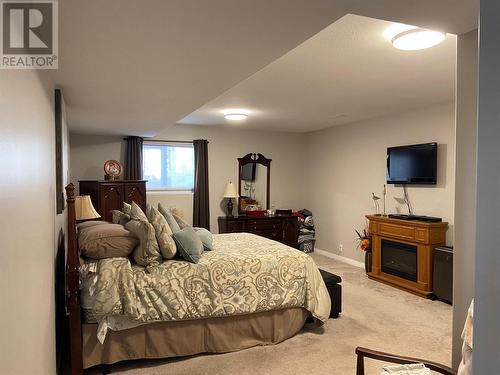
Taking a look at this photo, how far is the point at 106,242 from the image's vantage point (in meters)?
2.68

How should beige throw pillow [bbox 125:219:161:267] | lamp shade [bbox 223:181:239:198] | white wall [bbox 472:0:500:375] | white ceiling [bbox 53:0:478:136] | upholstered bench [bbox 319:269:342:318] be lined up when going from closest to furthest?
white wall [bbox 472:0:500:375] → white ceiling [bbox 53:0:478:136] → beige throw pillow [bbox 125:219:161:267] → upholstered bench [bbox 319:269:342:318] → lamp shade [bbox 223:181:239:198]

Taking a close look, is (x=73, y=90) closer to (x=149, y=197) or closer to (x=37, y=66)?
(x=37, y=66)

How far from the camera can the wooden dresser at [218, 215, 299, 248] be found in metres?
6.37

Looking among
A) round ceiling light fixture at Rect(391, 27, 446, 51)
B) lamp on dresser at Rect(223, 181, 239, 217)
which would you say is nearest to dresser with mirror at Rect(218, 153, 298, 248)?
lamp on dresser at Rect(223, 181, 239, 217)

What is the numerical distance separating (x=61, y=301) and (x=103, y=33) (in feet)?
7.39

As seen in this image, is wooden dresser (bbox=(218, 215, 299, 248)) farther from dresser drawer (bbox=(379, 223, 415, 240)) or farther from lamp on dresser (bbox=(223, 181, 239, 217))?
dresser drawer (bbox=(379, 223, 415, 240))

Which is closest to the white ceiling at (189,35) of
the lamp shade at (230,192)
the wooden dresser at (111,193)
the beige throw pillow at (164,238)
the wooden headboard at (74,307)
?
the wooden headboard at (74,307)

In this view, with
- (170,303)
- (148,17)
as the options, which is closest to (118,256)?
(170,303)

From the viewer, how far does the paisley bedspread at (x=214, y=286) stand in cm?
259

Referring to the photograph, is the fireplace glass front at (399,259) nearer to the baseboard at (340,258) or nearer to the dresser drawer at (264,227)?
the baseboard at (340,258)

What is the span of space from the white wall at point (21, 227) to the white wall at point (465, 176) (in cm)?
179

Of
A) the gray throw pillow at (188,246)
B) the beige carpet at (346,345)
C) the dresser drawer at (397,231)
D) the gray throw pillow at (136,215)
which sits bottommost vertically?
the beige carpet at (346,345)

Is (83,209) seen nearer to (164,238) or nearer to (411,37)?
(164,238)

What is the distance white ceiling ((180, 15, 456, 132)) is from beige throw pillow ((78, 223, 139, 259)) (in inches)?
72.6
